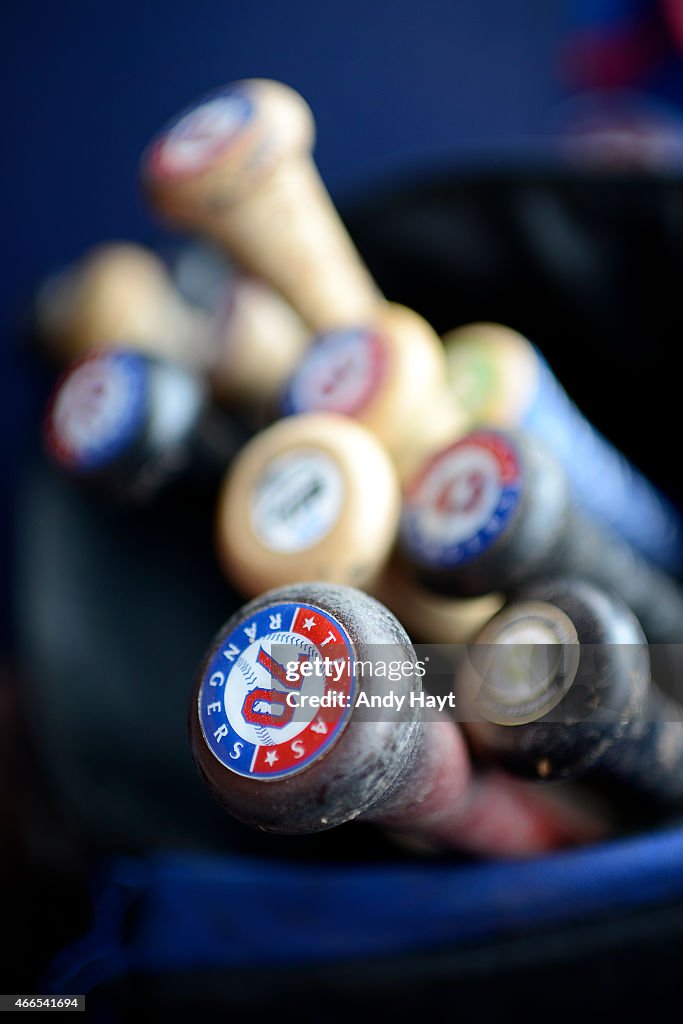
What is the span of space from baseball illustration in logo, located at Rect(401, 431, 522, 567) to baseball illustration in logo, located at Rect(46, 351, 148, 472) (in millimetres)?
115

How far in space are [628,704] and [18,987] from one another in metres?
0.47

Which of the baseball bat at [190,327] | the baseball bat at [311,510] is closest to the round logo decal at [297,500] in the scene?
the baseball bat at [311,510]

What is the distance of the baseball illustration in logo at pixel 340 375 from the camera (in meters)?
0.38

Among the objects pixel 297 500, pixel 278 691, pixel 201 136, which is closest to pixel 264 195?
pixel 201 136

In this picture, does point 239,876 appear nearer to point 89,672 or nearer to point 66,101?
point 89,672

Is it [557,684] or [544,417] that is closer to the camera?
[557,684]

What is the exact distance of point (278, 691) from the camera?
22 centimetres

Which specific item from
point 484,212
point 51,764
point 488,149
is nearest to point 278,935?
point 51,764

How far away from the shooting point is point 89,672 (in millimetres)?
418

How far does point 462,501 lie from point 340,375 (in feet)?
0.31

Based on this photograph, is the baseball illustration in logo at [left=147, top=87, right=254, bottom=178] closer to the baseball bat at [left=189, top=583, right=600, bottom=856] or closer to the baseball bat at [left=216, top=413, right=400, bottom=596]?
the baseball bat at [left=216, top=413, right=400, bottom=596]

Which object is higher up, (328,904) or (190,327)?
(190,327)

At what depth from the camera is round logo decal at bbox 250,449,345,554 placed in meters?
0.33

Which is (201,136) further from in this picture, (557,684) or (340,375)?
(557,684)
